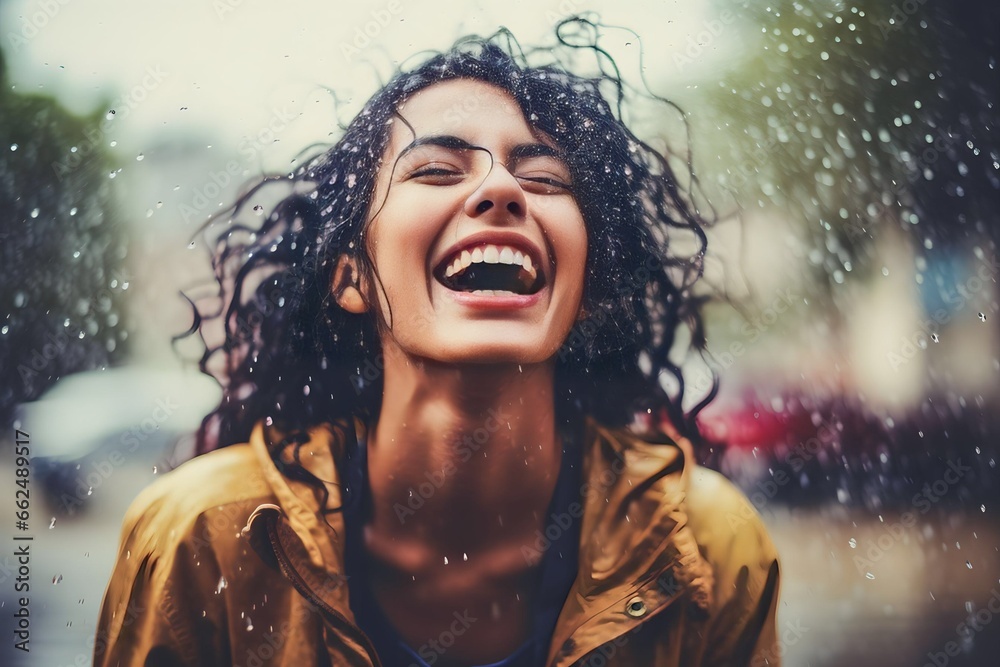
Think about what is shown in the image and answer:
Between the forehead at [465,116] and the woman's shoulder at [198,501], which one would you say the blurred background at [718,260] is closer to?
the woman's shoulder at [198,501]

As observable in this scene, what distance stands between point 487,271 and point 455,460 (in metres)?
0.57

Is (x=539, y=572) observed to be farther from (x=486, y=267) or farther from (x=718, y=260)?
(x=718, y=260)


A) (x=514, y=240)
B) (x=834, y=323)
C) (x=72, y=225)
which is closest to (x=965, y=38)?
(x=834, y=323)

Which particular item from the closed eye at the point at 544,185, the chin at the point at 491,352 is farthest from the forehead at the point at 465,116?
the chin at the point at 491,352

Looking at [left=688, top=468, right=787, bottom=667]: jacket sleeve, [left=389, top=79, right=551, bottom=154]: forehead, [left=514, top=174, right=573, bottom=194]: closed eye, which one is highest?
[left=389, top=79, right=551, bottom=154]: forehead

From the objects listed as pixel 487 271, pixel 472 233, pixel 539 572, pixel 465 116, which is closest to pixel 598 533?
pixel 539 572

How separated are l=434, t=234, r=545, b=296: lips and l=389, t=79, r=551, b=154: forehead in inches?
11.3

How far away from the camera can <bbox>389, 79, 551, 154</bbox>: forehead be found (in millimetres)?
2504

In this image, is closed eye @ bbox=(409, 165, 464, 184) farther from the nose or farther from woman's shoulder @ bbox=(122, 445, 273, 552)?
woman's shoulder @ bbox=(122, 445, 273, 552)

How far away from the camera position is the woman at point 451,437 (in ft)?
8.09

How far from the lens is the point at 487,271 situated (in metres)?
2.48

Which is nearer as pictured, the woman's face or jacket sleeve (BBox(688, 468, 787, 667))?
the woman's face

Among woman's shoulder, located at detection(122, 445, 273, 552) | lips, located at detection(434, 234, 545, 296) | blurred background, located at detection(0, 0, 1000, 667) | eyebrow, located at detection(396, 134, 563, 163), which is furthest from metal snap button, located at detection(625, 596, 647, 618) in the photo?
eyebrow, located at detection(396, 134, 563, 163)

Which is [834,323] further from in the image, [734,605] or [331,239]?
[331,239]
